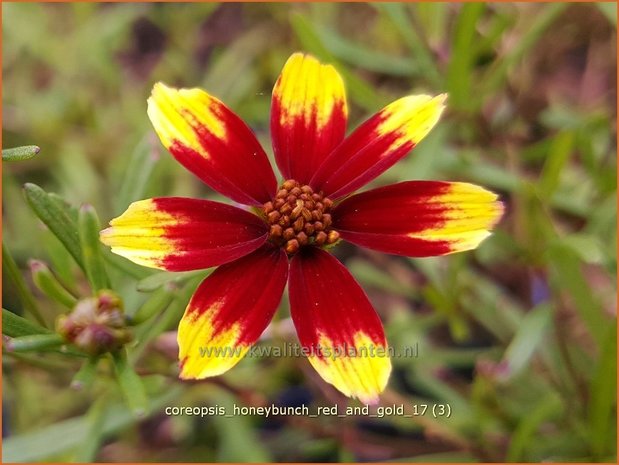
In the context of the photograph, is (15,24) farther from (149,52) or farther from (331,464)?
(331,464)

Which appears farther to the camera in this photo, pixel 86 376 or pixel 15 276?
pixel 15 276

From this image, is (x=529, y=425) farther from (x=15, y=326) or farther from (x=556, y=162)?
(x=15, y=326)

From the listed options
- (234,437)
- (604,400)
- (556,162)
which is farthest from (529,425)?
(234,437)

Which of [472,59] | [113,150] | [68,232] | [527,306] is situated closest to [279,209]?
[68,232]

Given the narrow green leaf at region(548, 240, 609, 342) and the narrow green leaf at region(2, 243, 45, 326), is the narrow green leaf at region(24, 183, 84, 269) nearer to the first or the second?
the narrow green leaf at region(2, 243, 45, 326)

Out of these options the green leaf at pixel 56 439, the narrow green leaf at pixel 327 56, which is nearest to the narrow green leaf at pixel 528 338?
the narrow green leaf at pixel 327 56

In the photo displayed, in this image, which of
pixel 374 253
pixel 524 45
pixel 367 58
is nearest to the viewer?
pixel 524 45

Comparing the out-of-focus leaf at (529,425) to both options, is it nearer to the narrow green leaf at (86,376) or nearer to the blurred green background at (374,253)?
the blurred green background at (374,253)
